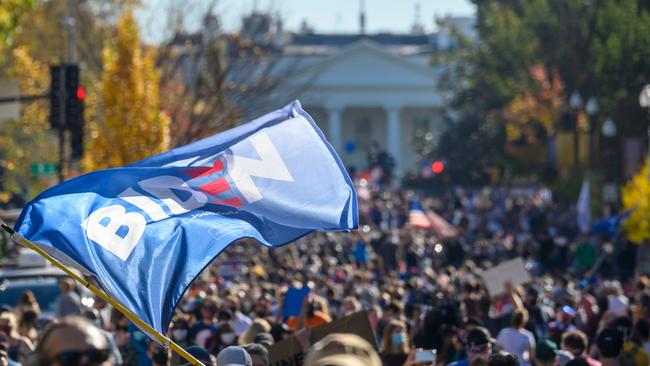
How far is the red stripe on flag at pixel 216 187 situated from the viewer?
28.2 ft

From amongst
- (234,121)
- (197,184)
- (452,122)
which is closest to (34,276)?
(197,184)

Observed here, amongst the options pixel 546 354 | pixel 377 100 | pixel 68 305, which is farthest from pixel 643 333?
pixel 377 100

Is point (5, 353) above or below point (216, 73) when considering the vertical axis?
above

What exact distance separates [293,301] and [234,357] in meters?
7.48

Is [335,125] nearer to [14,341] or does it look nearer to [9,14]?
[9,14]

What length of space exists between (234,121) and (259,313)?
79.4 feet

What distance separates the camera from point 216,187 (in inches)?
339

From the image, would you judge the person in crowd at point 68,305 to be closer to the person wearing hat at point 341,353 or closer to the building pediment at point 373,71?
the person wearing hat at point 341,353

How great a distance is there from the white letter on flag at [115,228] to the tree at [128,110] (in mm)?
21863

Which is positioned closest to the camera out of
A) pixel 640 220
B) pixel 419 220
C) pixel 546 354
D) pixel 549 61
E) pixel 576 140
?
pixel 546 354

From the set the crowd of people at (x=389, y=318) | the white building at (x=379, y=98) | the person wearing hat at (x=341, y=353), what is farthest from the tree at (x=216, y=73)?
the white building at (x=379, y=98)

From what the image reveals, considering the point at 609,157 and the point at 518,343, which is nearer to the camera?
the point at 518,343

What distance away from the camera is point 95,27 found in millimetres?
43719

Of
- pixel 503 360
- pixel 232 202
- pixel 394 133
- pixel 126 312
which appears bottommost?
pixel 394 133
